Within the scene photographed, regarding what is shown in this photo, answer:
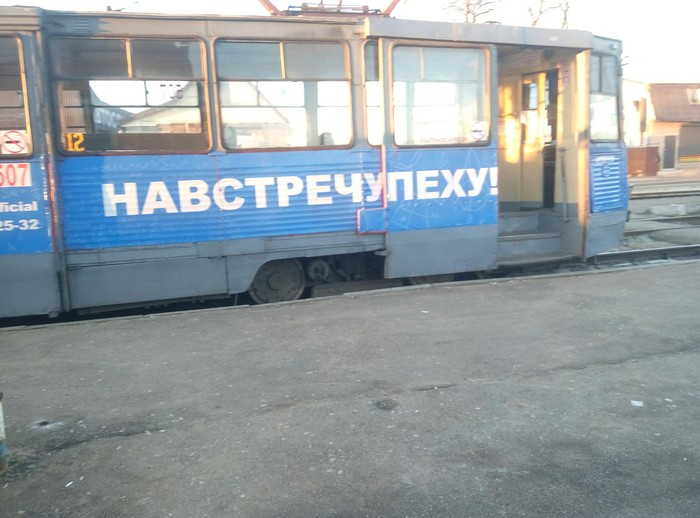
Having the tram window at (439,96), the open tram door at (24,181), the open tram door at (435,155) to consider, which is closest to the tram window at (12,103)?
the open tram door at (24,181)

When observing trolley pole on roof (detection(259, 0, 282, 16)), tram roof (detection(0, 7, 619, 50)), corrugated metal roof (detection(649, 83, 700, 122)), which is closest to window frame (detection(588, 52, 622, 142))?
tram roof (detection(0, 7, 619, 50))

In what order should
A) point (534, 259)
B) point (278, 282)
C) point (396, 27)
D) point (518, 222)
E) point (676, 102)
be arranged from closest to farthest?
point (396, 27) < point (278, 282) < point (534, 259) < point (518, 222) < point (676, 102)

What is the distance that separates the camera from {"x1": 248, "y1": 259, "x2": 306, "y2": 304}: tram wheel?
719 centimetres

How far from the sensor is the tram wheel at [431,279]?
7.82 m

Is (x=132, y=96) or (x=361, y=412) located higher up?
(x=132, y=96)

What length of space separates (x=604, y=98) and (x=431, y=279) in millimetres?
3705

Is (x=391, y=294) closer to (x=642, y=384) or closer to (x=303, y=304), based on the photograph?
(x=303, y=304)

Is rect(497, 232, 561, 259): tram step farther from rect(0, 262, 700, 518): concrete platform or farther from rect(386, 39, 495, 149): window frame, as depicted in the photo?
rect(0, 262, 700, 518): concrete platform

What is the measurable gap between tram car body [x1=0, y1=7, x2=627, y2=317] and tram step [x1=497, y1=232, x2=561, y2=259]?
1.39 ft

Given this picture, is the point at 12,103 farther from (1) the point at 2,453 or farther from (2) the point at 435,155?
(2) the point at 435,155

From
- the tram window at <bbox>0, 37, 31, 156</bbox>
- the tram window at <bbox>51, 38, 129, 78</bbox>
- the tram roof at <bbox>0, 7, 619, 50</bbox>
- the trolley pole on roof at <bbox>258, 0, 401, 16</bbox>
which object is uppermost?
the trolley pole on roof at <bbox>258, 0, 401, 16</bbox>

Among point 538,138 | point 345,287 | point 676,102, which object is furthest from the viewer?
point 676,102

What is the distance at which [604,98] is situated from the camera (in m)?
8.56

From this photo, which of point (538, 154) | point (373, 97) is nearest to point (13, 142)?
point (373, 97)
